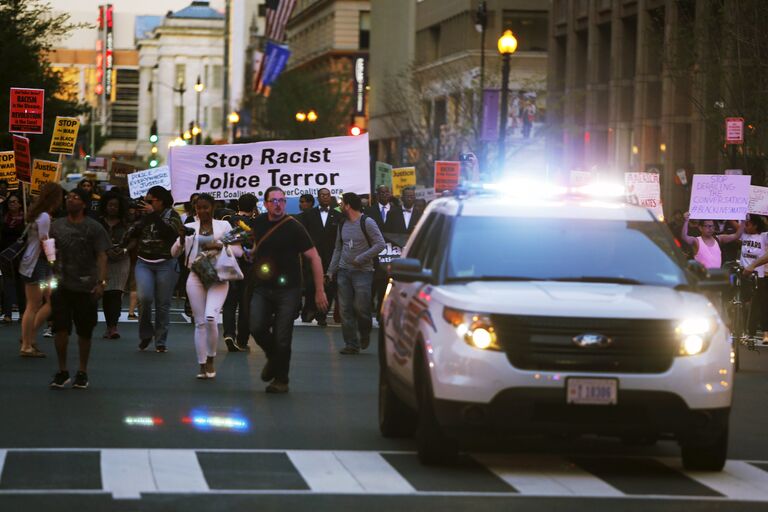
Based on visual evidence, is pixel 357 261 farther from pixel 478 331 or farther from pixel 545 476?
pixel 478 331

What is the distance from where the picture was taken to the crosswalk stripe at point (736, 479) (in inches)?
431

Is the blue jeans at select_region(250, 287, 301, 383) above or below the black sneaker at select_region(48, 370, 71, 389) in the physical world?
above

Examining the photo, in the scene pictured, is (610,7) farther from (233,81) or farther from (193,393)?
(233,81)

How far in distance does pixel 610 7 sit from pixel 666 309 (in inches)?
2020

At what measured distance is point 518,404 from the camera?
435 inches

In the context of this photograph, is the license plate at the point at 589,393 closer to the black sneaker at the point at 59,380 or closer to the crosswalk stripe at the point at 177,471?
the crosswalk stripe at the point at 177,471

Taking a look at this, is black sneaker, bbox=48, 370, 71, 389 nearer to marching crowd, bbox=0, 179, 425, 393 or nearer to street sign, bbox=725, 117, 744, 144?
marching crowd, bbox=0, 179, 425, 393

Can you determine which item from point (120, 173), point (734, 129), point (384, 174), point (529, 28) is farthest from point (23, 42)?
point (529, 28)

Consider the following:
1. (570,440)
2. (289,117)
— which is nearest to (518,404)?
(570,440)

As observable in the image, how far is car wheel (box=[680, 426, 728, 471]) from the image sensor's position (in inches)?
446

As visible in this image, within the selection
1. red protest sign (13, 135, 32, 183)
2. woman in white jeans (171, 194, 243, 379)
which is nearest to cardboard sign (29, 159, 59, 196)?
red protest sign (13, 135, 32, 183)

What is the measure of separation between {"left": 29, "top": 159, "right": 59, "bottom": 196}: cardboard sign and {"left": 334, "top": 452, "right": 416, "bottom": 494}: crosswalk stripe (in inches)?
827

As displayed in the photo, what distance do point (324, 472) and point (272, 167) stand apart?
15.6 meters

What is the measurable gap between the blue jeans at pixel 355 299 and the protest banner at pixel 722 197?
592cm
